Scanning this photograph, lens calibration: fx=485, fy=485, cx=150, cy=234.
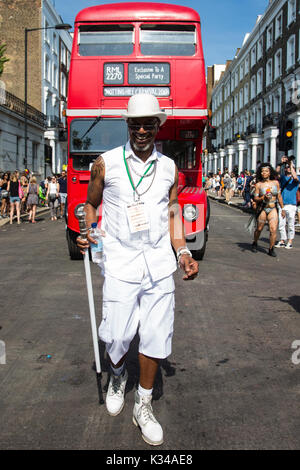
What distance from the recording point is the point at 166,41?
8.77m

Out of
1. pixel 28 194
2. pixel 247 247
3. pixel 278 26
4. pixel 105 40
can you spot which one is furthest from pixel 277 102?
pixel 105 40

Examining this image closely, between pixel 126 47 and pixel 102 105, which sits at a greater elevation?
pixel 126 47

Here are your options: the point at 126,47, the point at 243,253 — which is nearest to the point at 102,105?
the point at 126,47

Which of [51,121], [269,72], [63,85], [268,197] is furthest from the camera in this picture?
[63,85]

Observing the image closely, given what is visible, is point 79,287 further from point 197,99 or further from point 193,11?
point 193,11

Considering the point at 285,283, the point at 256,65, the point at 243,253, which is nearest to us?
the point at 285,283

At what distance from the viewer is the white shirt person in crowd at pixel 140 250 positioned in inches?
114

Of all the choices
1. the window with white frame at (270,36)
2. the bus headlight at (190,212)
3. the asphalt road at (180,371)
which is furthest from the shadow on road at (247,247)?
the window with white frame at (270,36)

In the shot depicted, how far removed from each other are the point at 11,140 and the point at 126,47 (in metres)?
24.6

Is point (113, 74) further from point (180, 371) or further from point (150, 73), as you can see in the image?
point (180, 371)

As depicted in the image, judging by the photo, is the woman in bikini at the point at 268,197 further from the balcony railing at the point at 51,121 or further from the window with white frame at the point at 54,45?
the window with white frame at the point at 54,45

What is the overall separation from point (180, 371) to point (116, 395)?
0.81m

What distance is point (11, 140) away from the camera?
31.6 m

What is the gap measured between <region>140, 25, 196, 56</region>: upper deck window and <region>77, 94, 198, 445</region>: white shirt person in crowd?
20.6 ft
